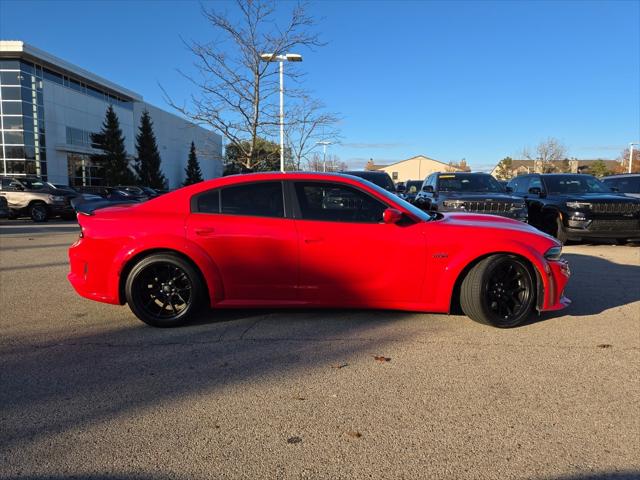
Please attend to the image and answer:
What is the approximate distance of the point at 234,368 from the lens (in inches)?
140

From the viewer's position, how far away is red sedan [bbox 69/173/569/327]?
4.39 meters

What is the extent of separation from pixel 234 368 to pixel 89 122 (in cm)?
4319

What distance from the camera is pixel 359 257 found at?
4.41 metres

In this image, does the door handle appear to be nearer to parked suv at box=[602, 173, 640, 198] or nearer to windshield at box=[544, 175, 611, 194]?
windshield at box=[544, 175, 611, 194]

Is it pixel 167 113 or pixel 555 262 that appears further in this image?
pixel 167 113

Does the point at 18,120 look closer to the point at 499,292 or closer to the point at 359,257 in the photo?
the point at 359,257

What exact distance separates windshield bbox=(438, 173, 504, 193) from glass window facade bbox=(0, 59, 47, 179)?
32.0 m

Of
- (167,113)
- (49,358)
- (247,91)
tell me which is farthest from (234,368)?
(167,113)

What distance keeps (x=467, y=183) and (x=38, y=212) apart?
16527mm

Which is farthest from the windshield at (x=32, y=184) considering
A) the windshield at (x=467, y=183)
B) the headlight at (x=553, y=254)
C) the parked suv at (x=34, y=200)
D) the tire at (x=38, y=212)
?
the headlight at (x=553, y=254)

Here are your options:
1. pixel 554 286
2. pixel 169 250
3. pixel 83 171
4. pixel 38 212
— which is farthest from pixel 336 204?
pixel 83 171

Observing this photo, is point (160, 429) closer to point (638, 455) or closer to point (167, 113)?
point (638, 455)

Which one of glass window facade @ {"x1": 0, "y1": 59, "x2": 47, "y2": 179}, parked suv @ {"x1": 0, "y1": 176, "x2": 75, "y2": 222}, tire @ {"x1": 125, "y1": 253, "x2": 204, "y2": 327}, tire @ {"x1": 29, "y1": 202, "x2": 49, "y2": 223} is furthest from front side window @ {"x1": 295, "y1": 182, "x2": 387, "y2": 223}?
glass window facade @ {"x1": 0, "y1": 59, "x2": 47, "y2": 179}

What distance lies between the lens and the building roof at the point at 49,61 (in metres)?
30.8
